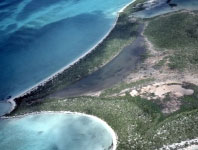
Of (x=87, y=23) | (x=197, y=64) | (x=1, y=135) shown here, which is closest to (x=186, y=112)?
(x=197, y=64)

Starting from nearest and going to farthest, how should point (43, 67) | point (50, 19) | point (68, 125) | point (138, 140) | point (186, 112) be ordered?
point (138, 140)
point (186, 112)
point (68, 125)
point (43, 67)
point (50, 19)

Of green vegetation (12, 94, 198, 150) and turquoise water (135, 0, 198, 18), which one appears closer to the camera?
green vegetation (12, 94, 198, 150)

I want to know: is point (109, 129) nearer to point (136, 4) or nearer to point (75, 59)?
point (75, 59)

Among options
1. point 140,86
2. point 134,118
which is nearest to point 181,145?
point 134,118

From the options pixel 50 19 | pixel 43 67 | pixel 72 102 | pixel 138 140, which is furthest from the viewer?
pixel 50 19

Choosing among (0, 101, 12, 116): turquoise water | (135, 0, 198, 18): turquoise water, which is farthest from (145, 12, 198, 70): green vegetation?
(0, 101, 12, 116): turquoise water

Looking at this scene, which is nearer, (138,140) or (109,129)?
(138,140)

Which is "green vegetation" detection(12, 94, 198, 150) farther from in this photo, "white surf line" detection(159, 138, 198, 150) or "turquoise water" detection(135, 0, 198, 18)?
"turquoise water" detection(135, 0, 198, 18)
